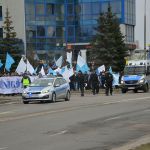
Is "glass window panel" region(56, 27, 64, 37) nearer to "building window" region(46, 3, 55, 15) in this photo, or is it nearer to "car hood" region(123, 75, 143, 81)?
"building window" region(46, 3, 55, 15)

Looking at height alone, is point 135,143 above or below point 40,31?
below

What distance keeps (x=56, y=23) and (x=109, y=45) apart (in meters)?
30.9

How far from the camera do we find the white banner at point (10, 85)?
134ft

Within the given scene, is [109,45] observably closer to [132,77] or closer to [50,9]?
[132,77]

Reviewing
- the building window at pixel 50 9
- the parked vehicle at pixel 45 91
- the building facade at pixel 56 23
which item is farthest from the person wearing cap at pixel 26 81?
the building window at pixel 50 9

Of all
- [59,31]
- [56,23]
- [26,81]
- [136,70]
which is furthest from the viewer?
[59,31]

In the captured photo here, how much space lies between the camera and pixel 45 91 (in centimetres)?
3152

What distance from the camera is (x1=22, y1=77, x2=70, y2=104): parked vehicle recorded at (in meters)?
31.5

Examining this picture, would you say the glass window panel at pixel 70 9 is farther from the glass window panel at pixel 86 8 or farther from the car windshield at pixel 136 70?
the car windshield at pixel 136 70

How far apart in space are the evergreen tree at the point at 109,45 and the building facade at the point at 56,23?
2396 cm

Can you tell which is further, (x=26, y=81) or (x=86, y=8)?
(x=86, y=8)

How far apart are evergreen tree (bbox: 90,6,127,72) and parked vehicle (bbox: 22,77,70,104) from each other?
1392 inches

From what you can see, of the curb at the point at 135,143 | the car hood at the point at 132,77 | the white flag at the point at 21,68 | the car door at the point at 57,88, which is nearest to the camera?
the curb at the point at 135,143

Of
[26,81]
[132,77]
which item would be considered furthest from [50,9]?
[26,81]
